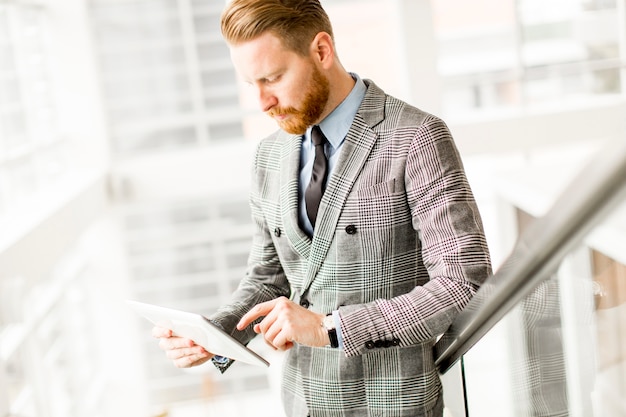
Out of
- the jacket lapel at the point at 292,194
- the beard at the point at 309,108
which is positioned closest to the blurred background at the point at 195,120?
the jacket lapel at the point at 292,194

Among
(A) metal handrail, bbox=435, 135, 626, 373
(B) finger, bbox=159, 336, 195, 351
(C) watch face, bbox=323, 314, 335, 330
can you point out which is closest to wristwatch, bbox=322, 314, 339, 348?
(C) watch face, bbox=323, 314, 335, 330

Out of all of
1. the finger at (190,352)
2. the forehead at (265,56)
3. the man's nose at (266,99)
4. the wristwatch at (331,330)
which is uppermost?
the forehead at (265,56)

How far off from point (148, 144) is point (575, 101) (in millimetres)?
3781

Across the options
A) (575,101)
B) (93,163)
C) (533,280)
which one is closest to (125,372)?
(93,163)

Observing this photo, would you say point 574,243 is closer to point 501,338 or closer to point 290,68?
point 501,338

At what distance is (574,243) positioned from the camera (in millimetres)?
974

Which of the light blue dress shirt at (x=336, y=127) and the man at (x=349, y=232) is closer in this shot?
the man at (x=349, y=232)

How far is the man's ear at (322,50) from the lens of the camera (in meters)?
1.86

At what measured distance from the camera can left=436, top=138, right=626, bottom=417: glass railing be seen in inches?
34.1

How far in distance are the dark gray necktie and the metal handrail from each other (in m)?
0.43

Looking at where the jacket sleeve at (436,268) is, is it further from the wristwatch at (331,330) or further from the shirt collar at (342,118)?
the shirt collar at (342,118)

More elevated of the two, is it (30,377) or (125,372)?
(30,377)

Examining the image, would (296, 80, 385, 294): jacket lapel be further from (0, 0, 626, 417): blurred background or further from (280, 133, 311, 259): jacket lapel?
(0, 0, 626, 417): blurred background

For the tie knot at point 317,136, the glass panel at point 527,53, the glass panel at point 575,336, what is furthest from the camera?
the glass panel at point 527,53
